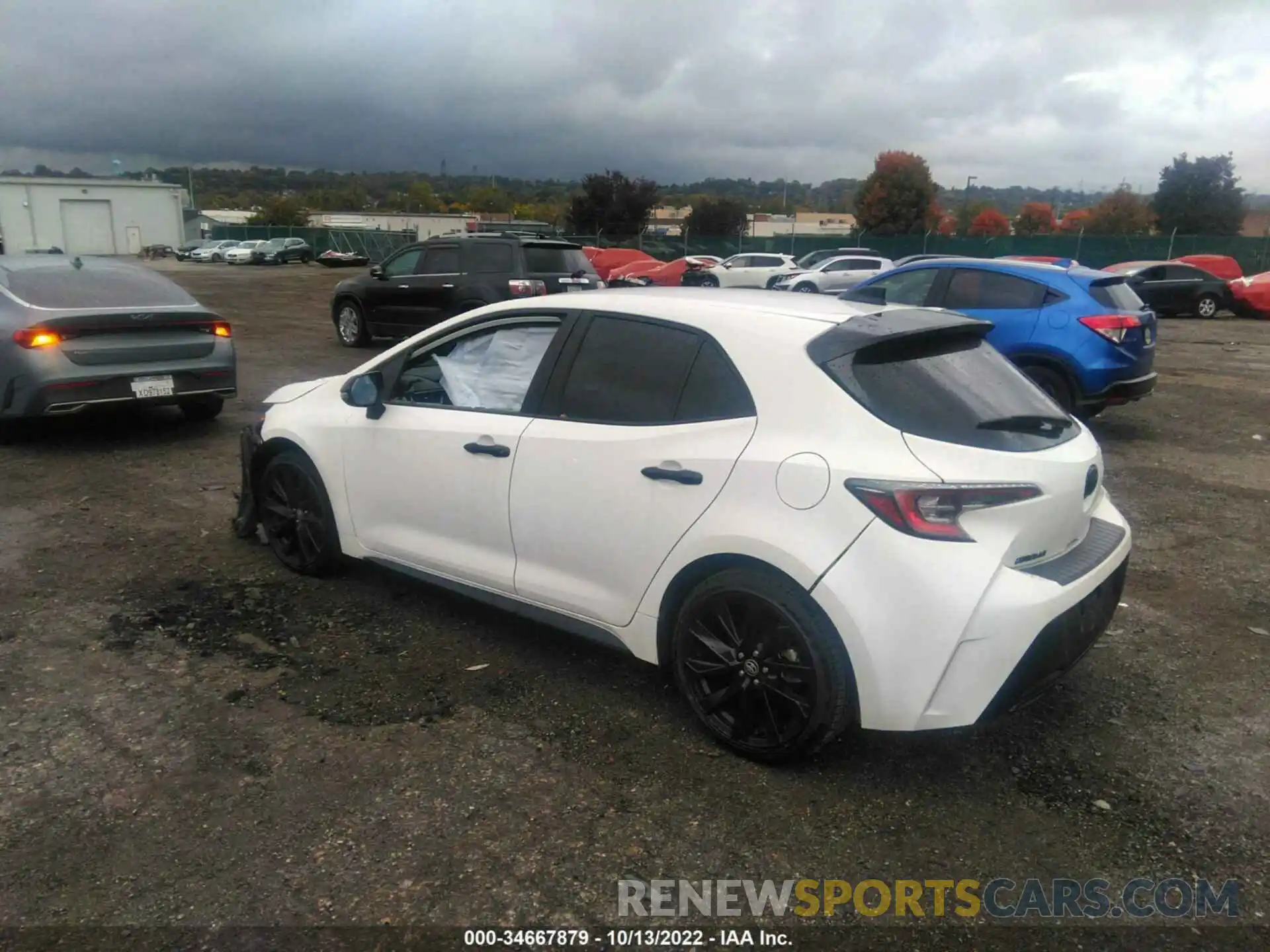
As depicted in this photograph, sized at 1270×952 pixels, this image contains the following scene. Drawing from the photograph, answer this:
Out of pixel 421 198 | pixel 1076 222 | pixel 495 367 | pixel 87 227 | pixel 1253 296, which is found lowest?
pixel 87 227

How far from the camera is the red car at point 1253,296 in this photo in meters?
23.9

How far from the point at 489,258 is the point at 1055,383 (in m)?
7.47

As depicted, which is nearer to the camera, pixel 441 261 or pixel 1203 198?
pixel 441 261

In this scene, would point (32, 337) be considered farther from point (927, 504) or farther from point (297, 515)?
point (927, 504)

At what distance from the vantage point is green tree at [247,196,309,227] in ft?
268

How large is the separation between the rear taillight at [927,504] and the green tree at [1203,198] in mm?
65837

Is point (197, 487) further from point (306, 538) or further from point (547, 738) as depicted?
point (547, 738)

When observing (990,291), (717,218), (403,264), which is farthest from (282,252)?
(990,291)

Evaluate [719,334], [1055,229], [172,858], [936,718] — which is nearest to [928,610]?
[936,718]

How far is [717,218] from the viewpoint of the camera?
70938 millimetres

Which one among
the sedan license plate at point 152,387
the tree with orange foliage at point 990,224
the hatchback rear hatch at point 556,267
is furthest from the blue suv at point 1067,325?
the tree with orange foliage at point 990,224

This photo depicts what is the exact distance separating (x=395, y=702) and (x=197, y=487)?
12.4 ft

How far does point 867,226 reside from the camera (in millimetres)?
72625

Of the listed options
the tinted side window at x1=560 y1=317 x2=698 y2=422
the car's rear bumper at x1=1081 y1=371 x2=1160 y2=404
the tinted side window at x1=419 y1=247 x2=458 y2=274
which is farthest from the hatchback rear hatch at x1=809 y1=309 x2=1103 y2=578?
the tinted side window at x1=419 y1=247 x2=458 y2=274
